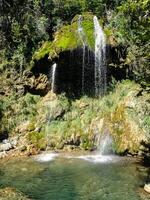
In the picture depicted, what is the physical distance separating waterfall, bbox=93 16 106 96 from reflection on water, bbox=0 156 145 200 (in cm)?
627

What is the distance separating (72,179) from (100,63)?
977 cm

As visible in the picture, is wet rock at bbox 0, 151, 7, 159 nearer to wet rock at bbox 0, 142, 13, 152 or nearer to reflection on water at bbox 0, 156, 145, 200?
wet rock at bbox 0, 142, 13, 152

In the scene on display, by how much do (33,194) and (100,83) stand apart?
11.4 meters

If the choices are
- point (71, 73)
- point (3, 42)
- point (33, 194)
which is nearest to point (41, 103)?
point (71, 73)

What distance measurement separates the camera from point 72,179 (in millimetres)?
17047

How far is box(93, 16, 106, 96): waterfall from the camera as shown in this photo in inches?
974

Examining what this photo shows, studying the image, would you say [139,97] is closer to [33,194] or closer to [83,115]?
[83,115]

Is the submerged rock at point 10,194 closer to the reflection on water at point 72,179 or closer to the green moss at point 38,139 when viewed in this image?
the reflection on water at point 72,179

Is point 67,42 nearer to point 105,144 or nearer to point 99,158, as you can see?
point 105,144

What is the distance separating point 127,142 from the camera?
68.1ft

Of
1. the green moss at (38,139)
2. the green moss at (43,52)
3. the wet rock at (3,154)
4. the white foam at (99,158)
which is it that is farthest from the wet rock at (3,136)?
the green moss at (43,52)

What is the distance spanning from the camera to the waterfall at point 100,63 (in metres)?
24.8

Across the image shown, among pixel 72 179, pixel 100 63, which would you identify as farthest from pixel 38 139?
pixel 100 63

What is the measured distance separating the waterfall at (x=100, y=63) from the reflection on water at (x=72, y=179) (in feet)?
20.6
